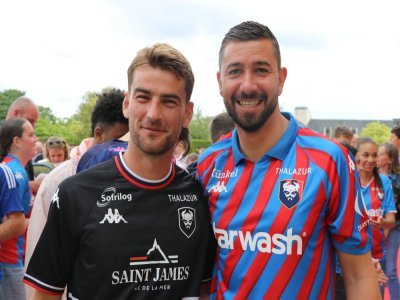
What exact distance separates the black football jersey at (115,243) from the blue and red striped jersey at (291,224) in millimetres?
213

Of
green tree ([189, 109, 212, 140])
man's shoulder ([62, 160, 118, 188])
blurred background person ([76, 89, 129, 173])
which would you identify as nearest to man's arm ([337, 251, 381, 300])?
man's shoulder ([62, 160, 118, 188])

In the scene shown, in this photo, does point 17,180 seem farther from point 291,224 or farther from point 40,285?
point 291,224

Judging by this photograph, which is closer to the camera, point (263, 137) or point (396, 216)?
point (263, 137)

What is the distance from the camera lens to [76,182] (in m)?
2.08

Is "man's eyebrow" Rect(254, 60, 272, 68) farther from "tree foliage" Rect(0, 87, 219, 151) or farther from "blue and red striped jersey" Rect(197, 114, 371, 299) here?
"tree foliage" Rect(0, 87, 219, 151)

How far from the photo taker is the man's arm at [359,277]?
2.03m

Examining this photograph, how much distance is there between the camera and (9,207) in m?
Result: 3.89

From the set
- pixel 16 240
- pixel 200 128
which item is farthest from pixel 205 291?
pixel 200 128

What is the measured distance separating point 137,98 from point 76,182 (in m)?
0.50

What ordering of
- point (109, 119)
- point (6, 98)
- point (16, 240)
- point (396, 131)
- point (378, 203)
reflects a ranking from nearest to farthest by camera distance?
point (109, 119)
point (16, 240)
point (378, 203)
point (396, 131)
point (6, 98)

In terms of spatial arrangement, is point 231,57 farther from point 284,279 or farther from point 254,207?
point 284,279

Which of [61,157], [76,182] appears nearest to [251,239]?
[76,182]

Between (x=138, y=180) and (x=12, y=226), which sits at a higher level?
(x=138, y=180)

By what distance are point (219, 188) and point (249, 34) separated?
2.66 ft
